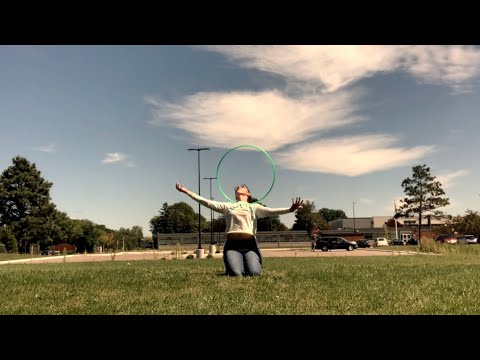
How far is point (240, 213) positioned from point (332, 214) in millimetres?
161992

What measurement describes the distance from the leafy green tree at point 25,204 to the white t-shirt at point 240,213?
6248 centimetres

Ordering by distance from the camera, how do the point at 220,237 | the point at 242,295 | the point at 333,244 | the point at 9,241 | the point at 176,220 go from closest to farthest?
the point at 242,295, the point at 333,244, the point at 9,241, the point at 220,237, the point at 176,220

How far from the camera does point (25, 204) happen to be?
66.1 m

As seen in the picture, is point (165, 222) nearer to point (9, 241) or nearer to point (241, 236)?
point (9, 241)

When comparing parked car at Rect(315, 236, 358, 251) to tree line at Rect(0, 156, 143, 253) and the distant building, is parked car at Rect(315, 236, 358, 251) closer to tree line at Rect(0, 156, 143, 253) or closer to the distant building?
tree line at Rect(0, 156, 143, 253)

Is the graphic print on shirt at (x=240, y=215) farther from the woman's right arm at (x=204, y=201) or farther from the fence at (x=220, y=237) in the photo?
the fence at (x=220, y=237)

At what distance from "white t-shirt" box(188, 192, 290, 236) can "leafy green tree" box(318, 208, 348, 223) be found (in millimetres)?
157006

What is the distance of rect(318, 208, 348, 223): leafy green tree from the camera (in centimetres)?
16391

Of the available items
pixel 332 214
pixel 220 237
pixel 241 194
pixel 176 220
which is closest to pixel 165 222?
pixel 176 220

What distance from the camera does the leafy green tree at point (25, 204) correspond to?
64.3 m

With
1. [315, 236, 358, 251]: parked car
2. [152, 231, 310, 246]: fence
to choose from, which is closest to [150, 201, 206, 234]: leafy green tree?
[152, 231, 310, 246]: fence

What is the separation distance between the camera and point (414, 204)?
63812mm
